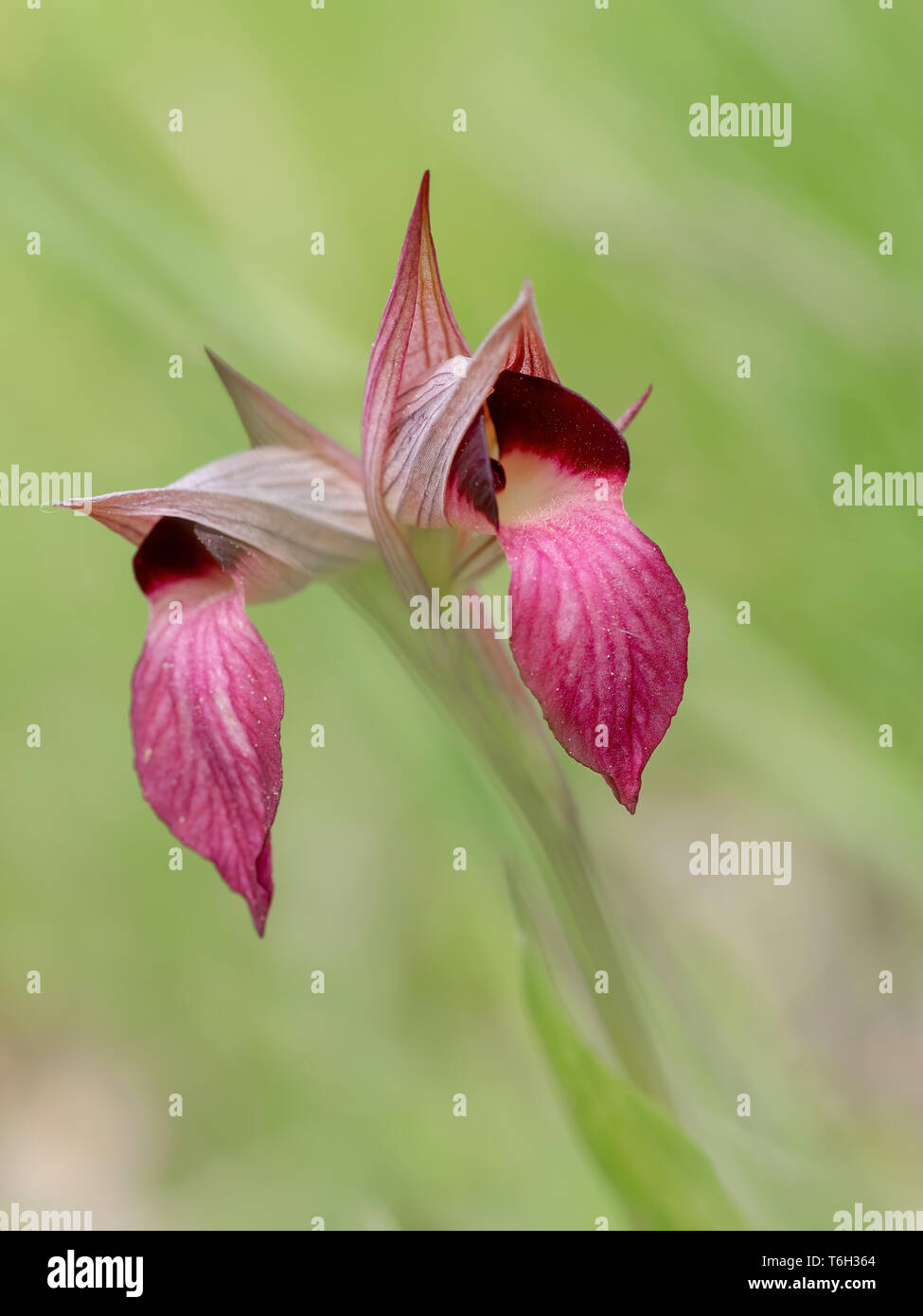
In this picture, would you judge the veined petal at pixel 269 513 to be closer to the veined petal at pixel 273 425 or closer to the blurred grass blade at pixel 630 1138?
the veined petal at pixel 273 425

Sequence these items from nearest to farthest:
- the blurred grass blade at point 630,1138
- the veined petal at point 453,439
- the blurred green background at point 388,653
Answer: the veined petal at point 453,439, the blurred grass blade at point 630,1138, the blurred green background at point 388,653

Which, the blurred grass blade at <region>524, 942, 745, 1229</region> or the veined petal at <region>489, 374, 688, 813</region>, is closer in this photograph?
the veined petal at <region>489, 374, 688, 813</region>

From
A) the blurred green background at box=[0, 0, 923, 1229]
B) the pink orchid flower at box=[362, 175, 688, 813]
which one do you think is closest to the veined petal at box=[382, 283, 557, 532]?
the pink orchid flower at box=[362, 175, 688, 813]

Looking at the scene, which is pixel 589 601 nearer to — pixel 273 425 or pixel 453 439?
pixel 453 439

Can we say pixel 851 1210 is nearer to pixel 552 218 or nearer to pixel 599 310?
pixel 552 218

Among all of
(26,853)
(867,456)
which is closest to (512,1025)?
(26,853)

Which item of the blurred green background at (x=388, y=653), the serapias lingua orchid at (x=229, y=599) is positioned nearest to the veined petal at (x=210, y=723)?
the serapias lingua orchid at (x=229, y=599)

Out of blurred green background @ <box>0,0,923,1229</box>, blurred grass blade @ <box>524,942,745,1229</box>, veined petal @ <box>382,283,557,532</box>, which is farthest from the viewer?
blurred green background @ <box>0,0,923,1229</box>

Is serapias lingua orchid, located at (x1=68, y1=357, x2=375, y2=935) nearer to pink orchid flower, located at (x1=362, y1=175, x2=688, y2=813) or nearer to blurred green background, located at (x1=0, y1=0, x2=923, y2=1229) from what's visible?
pink orchid flower, located at (x1=362, y1=175, x2=688, y2=813)
